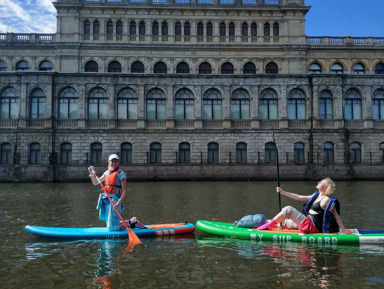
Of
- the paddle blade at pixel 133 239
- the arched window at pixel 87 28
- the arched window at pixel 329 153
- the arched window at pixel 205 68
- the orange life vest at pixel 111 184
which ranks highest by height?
the arched window at pixel 87 28

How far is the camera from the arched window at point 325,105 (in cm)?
3816

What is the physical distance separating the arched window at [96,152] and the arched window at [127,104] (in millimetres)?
3487

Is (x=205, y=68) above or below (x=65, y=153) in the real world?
above

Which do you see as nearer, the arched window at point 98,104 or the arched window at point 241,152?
the arched window at point 98,104

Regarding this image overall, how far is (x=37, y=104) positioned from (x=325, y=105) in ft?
94.6

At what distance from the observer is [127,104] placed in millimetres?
37625

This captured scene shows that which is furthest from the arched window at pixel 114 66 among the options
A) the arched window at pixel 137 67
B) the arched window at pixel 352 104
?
the arched window at pixel 352 104

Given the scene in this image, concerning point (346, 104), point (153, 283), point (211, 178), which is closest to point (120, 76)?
point (211, 178)

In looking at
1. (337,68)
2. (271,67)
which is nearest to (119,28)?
(271,67)

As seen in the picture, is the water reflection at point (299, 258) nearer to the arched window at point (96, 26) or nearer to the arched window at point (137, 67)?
the arched window at point (137, 67)

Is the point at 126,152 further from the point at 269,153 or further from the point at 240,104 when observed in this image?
the point at 269,153

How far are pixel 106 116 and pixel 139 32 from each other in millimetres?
16487

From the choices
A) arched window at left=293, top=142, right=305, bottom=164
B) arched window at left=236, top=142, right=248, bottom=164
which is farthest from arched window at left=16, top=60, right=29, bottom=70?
arched window at left=293, top=142, right=305, bottom=164

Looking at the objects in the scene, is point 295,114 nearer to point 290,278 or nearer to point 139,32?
point 139,32
